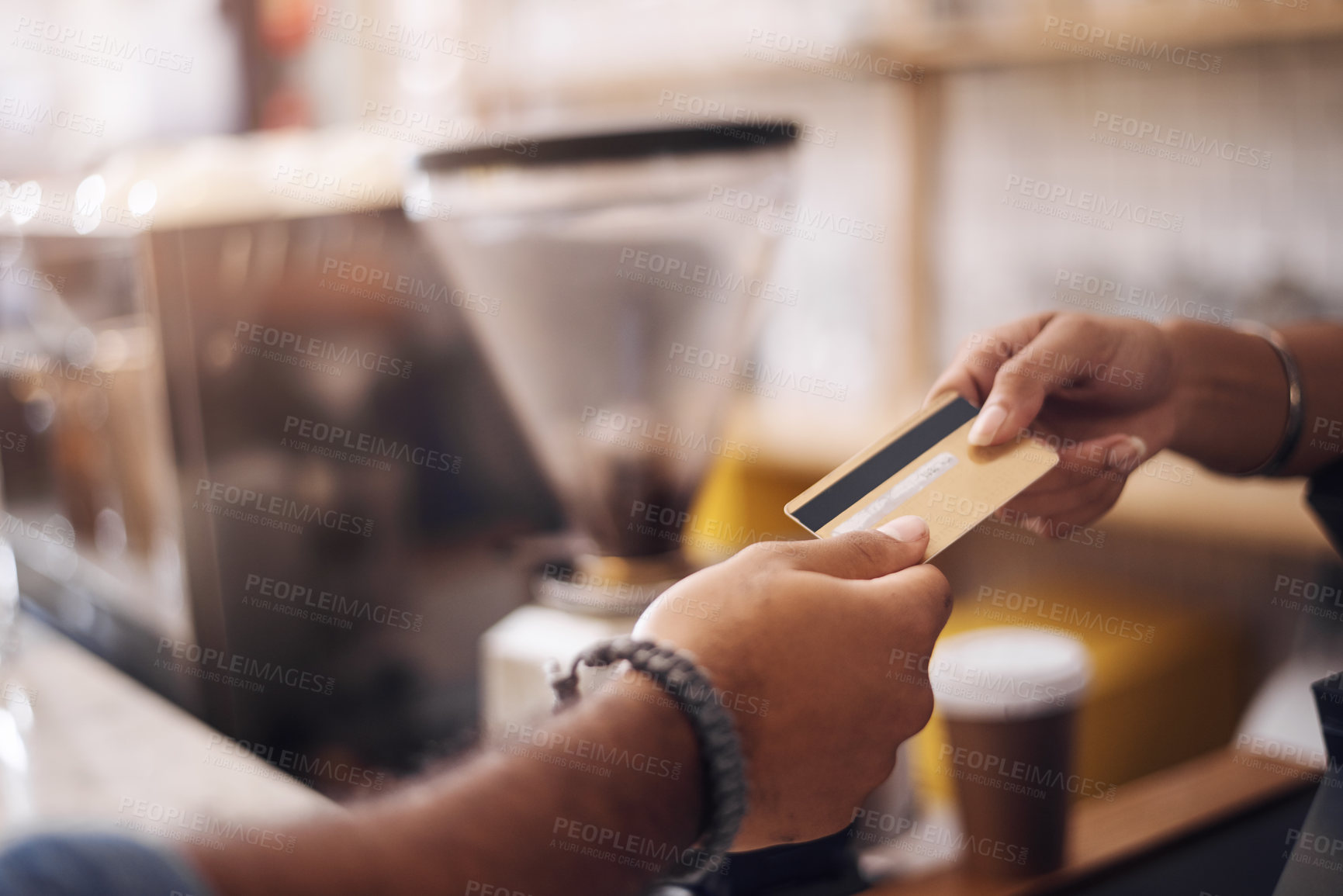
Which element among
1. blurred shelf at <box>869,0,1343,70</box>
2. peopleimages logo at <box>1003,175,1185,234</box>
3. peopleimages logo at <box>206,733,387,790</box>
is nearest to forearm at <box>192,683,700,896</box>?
peopleimages logo at <box>206,733,387,790</box>

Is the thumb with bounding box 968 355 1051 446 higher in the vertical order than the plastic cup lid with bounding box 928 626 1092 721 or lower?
higher

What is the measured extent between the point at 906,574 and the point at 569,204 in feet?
1.72

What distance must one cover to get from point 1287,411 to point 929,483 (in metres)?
0.36

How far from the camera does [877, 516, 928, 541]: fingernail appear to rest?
0.47 metres

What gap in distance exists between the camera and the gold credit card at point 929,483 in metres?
0.48

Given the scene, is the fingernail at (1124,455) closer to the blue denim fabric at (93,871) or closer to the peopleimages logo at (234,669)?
the blue denim fabric at (93,871)

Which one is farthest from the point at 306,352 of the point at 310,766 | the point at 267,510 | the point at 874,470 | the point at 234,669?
the point at 874,470

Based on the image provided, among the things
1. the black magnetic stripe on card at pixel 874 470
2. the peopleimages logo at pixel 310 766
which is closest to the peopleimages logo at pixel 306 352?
the peopleimages logo at pixel 310 766

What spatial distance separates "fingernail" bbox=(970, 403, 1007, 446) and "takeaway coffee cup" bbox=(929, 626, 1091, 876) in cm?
15

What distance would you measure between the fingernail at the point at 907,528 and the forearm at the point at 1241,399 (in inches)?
12.4

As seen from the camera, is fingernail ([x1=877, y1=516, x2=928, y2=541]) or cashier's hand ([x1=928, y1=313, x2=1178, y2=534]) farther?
cashier's hand ([x1=928, y1=313, x2=1178, y2=534])

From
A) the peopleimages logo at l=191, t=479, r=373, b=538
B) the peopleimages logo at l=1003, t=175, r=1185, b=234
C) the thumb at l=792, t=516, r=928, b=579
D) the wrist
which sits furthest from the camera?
the peopleimages logo at l=1003, t=175, r=1185, b=234

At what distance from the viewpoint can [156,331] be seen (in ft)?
3.37

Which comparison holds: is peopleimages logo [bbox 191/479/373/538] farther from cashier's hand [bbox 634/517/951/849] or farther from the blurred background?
cashier's hand [bbox 634/517/951/849]
